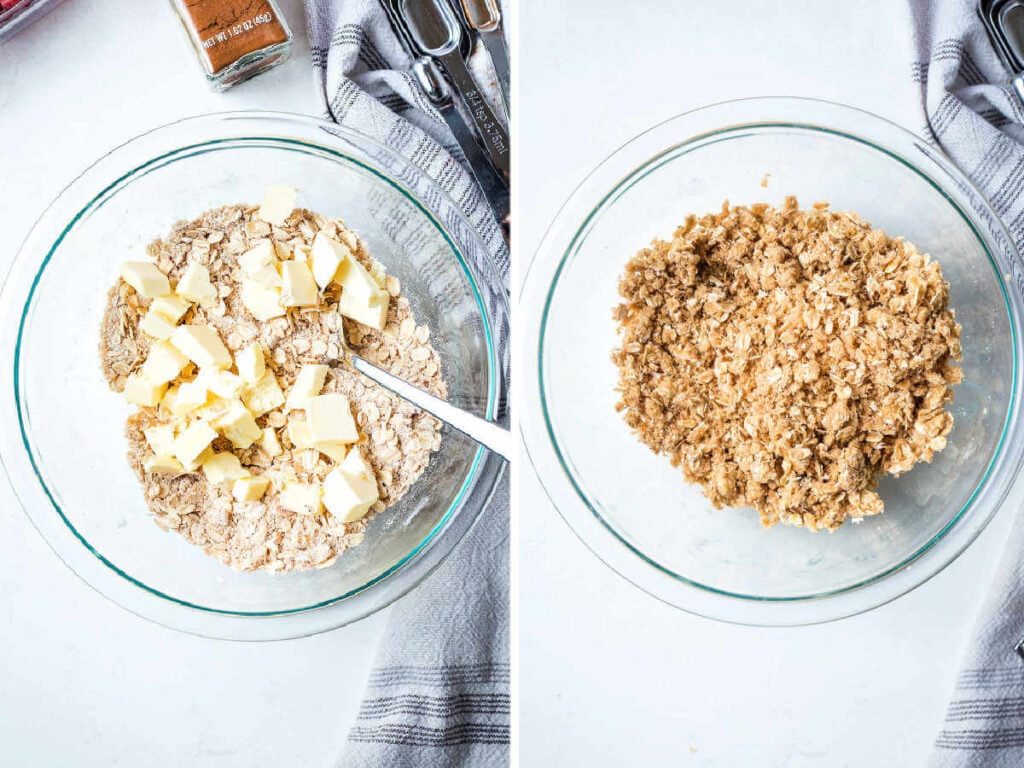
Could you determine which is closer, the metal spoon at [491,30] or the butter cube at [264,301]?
the butter cube at [264,301]

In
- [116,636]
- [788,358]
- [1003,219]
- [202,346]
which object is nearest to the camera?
[788,358]

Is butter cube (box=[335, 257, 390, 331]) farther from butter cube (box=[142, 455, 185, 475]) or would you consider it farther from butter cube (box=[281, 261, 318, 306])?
butter cube (box=[142, 455, 185, 475])

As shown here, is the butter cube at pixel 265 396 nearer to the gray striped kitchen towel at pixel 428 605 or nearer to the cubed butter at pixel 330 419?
the cubed butter at pixel 330 419

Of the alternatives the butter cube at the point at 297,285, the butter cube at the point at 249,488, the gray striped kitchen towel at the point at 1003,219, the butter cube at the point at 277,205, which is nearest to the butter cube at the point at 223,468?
the butter cube at the point at 249,488

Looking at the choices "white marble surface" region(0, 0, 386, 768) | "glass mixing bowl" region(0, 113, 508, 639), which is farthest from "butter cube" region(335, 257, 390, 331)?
"white marble surface" region(0, 0, 386, 768)

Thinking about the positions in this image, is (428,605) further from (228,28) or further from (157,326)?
(228,28)

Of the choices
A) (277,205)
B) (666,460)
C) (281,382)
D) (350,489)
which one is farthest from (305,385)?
(666,460)
